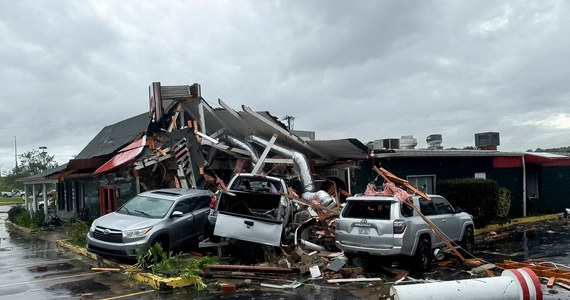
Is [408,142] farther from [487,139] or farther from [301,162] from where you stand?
[301,162]

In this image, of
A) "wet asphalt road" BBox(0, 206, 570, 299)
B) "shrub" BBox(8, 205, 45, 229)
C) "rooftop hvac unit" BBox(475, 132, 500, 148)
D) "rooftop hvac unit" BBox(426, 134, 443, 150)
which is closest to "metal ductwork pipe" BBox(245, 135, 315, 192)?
"wet asphalt road" BBox(0, 206, 570, 299)

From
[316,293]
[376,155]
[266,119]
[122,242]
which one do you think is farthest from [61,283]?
[376,155]

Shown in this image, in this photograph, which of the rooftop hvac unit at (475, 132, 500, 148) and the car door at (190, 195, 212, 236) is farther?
the rooftop hvac unit at (475, 132, 500, 148)

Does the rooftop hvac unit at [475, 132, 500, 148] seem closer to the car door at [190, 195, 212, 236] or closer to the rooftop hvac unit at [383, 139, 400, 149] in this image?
the rooftop hvac unit at [383, 139, 400, 149]

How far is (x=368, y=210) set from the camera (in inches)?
461

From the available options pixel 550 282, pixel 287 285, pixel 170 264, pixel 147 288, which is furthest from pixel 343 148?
pixel 147 288

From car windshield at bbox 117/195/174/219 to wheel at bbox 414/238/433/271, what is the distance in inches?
252

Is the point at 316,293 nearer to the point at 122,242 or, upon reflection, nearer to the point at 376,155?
the point at 122,242

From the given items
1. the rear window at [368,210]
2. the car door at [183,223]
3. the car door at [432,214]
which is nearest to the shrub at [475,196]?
the car door at [432,214]

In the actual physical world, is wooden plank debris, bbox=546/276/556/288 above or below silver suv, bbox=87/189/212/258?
below

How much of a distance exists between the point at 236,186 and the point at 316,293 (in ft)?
14.3

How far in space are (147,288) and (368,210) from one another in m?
5.19

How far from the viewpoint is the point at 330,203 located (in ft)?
46.5

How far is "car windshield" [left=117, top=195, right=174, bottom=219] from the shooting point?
518 inches
